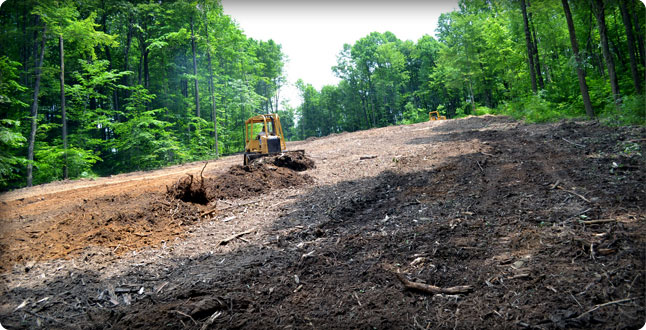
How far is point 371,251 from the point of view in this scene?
3.75m

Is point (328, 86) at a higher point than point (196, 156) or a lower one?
higher

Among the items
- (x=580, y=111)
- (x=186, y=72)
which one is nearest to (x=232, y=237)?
(x=580, y=111)

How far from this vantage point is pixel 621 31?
63.5 ft

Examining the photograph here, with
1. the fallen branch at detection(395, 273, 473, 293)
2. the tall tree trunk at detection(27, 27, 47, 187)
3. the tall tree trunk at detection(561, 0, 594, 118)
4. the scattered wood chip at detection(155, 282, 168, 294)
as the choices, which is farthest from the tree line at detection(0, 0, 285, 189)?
the tall tree trunk at detection(561, 0, 594, 118)

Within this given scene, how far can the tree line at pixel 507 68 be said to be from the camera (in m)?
11.3

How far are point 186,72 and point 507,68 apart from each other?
28.7 metres

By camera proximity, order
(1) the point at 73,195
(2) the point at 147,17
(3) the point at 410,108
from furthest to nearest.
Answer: (3) the point at 410,108 < (2) the point at 147,17 < (1) the point at 73,195

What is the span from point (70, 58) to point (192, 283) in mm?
21806

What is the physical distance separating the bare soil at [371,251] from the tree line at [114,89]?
4.69 m

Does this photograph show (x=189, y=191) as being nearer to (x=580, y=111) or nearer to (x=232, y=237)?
(x=232, y=237)

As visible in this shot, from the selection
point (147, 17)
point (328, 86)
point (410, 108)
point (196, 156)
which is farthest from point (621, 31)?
point (328, 86)

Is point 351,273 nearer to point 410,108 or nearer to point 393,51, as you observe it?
point 410,108

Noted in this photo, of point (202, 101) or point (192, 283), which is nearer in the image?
point (192, 283)

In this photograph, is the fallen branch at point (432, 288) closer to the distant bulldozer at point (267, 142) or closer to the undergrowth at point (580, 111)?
the undergrowth at point (580, 111)
